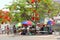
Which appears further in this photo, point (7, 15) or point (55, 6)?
point (7, 15)

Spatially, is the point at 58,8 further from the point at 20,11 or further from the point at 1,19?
the point at 1,19

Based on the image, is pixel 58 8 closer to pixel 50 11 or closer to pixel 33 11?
pixel 50 11

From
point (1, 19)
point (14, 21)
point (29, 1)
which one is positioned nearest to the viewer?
point (29, 1)

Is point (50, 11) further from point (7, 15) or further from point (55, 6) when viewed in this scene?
point (7, 15)

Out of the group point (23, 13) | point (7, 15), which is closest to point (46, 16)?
point (23, 13)

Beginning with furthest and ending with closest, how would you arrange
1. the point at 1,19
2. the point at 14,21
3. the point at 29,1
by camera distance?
the point at 1,19
the point at 14,21
the point at 29,1

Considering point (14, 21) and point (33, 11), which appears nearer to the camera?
point (33, 11)

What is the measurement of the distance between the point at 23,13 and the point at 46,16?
9.24ft

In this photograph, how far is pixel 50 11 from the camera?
29406 mm

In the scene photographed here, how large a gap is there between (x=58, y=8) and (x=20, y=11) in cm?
481

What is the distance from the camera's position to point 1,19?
3519 cm

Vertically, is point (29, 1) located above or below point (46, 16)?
above

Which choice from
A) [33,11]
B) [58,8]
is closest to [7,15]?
[33,11]

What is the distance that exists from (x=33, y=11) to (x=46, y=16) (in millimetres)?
1997
